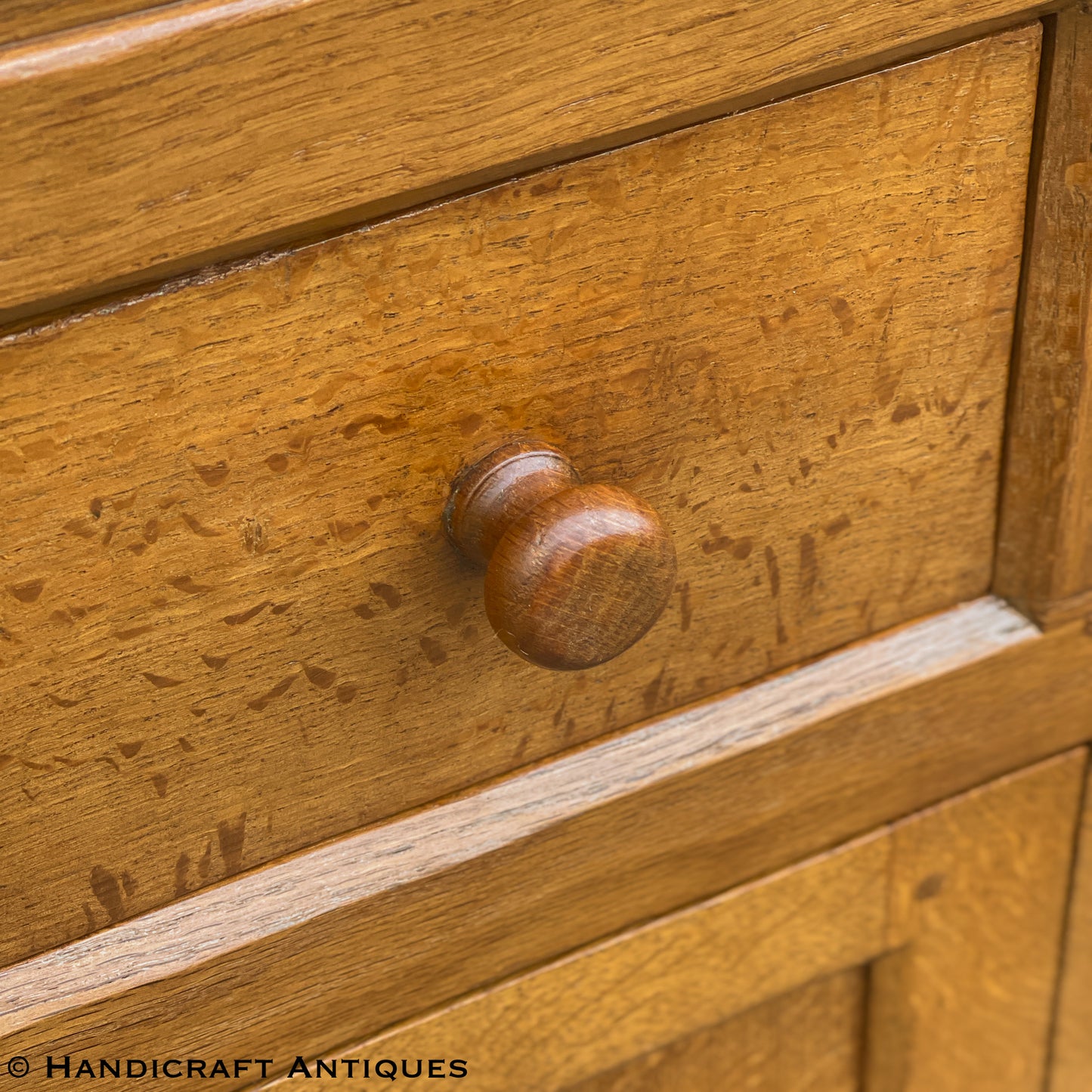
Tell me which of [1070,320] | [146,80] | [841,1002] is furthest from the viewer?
[841,1002]

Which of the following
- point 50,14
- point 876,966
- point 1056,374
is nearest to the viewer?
point 50,14

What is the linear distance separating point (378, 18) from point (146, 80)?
5 cm

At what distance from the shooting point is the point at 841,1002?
1.53 ft

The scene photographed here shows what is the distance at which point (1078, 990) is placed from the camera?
1.64 feet

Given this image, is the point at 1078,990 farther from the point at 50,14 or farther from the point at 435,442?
the point at 50,14

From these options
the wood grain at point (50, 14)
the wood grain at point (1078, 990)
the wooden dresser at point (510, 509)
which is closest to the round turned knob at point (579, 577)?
the wooden dresser at point (510, 509)

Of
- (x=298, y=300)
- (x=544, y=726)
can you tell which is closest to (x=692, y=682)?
(x=544, y=726)

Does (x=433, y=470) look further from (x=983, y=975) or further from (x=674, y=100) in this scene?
(x=983, y=975)

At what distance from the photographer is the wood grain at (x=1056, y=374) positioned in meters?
0.32

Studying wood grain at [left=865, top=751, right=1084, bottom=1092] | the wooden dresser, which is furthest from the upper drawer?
wood grain at [left=865, top=751, right=1084, bottom=1092]

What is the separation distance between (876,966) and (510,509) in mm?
263

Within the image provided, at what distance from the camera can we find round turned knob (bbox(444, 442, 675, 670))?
27cm

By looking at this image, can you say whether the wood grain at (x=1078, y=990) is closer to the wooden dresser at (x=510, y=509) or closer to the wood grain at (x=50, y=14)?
the wooden dresser at (x=510, y=509)

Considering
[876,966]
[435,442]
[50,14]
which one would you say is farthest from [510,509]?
[876,966]
